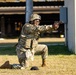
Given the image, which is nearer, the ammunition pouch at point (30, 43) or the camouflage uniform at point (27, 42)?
the camouflage uniform at point (27, 42)

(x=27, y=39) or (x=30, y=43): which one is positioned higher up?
(x=27, y=39)

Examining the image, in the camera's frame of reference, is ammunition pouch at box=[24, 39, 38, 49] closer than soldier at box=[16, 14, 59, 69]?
No

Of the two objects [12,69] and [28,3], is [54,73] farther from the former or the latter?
[28,3]

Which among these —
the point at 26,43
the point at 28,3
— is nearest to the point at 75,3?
the point at 28,3

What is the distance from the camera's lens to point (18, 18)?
36.7 m

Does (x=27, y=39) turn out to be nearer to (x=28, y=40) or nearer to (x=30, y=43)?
(x=28, y=40)

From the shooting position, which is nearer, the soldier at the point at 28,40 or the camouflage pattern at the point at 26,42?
the soldier at the point at 28,40

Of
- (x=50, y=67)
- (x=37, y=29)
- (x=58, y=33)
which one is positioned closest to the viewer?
(x=37, y=29)

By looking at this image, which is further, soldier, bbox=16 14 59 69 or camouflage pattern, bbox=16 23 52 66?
camouflage pattern, bbox=16 23 52 66

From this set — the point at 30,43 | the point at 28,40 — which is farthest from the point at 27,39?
the point at 30,43

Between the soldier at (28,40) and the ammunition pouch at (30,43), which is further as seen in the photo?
the ammunition pouch at (30,43)

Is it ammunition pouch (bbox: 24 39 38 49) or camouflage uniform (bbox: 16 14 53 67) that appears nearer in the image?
camouflage uniform (bbox: 16 14 53 67)

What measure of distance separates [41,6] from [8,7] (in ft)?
9.72

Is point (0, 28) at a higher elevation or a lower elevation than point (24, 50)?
lower
